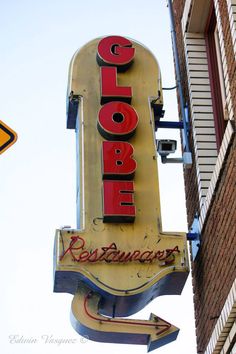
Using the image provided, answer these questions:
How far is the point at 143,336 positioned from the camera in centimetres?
1137

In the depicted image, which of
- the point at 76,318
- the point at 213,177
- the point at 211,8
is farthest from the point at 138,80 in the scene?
the point at 76,318

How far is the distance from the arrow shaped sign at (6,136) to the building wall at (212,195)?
3.96 meters

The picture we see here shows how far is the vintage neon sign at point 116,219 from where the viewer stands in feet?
37.8

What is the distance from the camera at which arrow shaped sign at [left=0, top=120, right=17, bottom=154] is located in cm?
689

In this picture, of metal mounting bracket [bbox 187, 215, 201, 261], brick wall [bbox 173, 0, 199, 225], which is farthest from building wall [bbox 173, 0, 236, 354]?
metal mounting bracket [bbox 187, 215, 201, 261]

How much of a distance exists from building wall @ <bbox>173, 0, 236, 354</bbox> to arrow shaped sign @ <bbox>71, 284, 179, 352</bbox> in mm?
629

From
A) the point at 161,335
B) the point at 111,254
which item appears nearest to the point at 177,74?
the point at 111,254

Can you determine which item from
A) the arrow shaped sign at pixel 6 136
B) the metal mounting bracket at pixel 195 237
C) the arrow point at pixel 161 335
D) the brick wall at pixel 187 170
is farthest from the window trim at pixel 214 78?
the arrow shaped sign at pixel 6 136

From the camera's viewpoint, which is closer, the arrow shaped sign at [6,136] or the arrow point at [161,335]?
the arrow shaped sign at [6,136]

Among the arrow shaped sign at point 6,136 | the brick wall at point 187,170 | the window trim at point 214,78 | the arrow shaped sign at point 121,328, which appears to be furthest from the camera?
the brick wall at point 187,170

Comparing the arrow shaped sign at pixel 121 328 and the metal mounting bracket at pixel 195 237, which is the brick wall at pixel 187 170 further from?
the arrow shaped sign at pixel 121 328

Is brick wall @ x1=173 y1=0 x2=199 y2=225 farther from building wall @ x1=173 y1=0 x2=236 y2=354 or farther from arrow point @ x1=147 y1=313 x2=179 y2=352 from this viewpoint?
arrow point @ x1=147 y1=313 x2=179 y2=352

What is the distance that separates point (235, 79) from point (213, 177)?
4.71 ft

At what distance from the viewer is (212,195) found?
11391 millimetres
